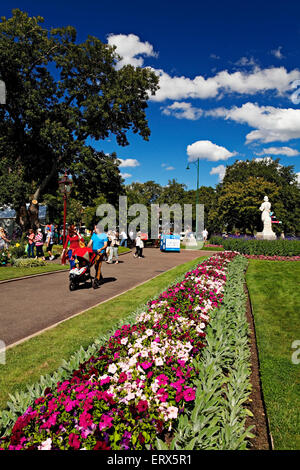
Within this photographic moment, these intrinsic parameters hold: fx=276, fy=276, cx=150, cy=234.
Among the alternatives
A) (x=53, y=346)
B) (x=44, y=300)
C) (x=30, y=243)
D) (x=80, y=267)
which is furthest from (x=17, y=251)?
(x=53, y=346)

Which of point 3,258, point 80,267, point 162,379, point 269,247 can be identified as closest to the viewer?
point 162,379

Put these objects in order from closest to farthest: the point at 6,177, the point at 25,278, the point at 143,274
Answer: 1. the point at 25,278
2. the point at 143,274
3. the point at 6,177

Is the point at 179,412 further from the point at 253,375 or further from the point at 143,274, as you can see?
the point at 143,274

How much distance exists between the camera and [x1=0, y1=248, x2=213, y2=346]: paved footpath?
222 inches

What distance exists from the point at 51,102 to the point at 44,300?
19.4 metres

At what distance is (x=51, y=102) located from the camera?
21.9 meters

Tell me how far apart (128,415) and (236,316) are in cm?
362

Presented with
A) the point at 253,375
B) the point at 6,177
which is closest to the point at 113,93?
the point at 6,177

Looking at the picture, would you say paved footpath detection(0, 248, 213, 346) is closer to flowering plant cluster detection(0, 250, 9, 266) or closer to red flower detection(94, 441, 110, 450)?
red flower detection(94, 441, 110, 450)

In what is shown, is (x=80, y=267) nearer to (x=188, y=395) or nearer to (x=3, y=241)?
(x=188, y=395)

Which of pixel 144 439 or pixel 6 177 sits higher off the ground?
pixel 6 177

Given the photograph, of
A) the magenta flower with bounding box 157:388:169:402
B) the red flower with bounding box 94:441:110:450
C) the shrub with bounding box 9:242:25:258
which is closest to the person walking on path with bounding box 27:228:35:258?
the shrub with bounding box 9:242:25:258

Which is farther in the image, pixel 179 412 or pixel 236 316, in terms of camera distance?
pixel 236 316

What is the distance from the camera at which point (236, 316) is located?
5.50 metres
